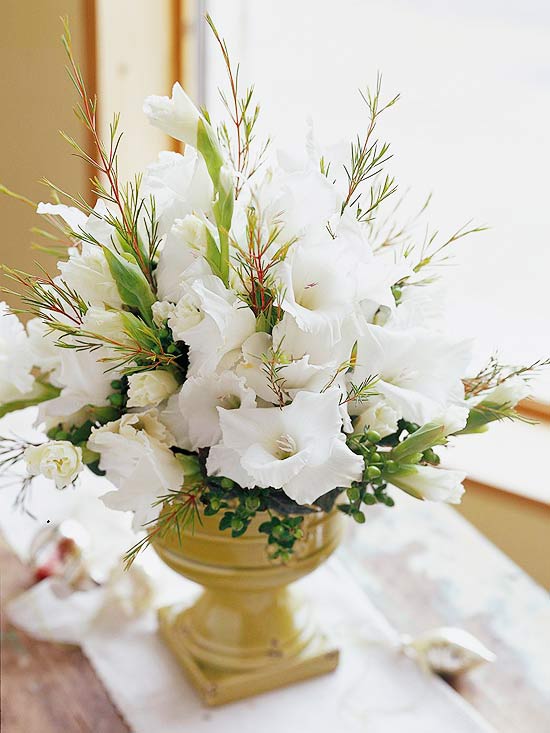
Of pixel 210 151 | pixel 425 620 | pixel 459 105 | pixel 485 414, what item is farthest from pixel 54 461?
pixel 459 105

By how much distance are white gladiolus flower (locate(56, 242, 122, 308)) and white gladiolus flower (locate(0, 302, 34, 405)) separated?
11 centimetres

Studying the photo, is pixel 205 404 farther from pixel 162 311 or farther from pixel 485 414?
pixel 485 414

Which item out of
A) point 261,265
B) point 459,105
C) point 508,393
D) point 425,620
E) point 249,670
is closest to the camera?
point 261,265

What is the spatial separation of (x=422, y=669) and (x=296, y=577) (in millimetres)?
195

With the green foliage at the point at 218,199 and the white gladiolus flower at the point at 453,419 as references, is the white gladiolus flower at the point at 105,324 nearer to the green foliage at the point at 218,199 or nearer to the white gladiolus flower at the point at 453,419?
the green foliage at the point at 218,199

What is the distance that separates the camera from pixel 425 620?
1.06m

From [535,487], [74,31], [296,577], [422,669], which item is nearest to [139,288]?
[296,577]

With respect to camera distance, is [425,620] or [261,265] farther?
[425,620]

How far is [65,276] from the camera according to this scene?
2.37ft

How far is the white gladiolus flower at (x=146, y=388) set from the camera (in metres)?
0.71

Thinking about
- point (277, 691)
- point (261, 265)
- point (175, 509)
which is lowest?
point (277, 691)

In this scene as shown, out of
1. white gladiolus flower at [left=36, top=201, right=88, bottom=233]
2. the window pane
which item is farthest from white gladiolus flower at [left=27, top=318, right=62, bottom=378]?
the window pane

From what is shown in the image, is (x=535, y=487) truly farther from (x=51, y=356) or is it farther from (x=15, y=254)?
(x=15, y=254)

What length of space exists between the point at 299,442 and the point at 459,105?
137 cm
